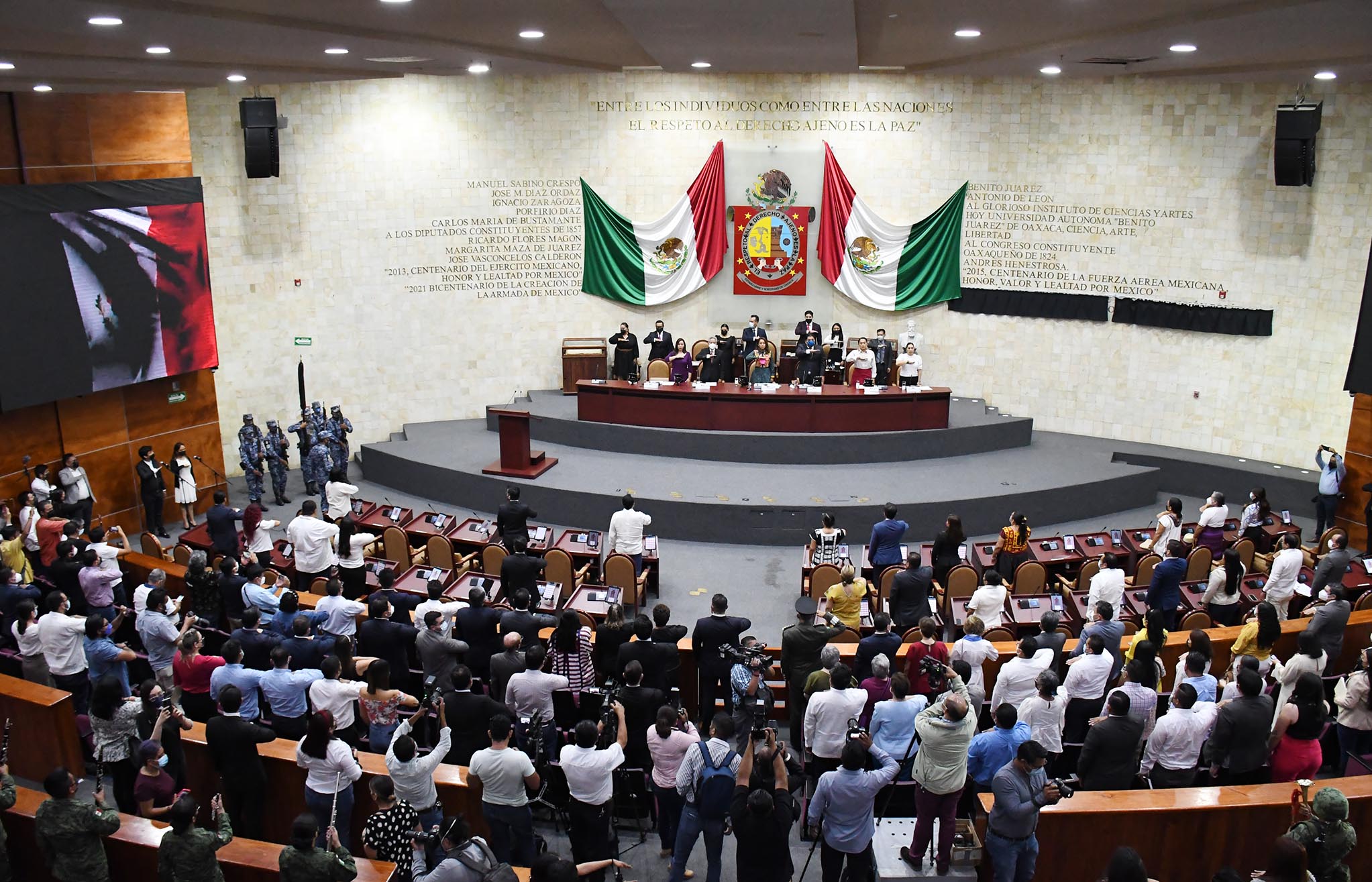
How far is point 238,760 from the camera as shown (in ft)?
20.9

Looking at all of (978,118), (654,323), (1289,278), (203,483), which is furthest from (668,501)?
(1289,278)

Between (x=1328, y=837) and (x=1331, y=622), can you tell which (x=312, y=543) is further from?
(x=1331, y=622)

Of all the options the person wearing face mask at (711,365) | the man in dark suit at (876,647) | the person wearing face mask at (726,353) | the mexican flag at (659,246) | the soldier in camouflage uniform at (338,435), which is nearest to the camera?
the man in dark suit at (876,647)

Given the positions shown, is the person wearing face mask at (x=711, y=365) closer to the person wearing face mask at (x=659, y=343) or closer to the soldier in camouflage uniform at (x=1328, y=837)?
the person wearing face mask at (x=659, y=343)

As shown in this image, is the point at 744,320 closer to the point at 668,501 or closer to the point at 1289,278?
the point at 668,501

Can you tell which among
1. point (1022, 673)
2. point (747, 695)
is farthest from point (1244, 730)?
point (747, 695)

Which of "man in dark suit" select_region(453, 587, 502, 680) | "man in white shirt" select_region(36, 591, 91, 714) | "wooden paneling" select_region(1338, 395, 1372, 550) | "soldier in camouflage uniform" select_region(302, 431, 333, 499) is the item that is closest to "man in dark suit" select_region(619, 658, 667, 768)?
"man in dark suit" select_region(453, 587, 502, 680)

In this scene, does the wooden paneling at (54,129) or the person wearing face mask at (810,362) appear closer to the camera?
the wooden paneling at (54,129)

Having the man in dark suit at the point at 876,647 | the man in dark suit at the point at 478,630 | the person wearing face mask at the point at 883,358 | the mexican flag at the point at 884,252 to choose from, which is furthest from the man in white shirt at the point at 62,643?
the mexican flag at the point at 884,252

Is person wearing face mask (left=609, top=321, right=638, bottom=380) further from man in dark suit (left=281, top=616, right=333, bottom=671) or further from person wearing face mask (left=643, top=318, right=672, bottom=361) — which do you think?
man in dark suit (left=281, top=616, right=333, bottom=671)

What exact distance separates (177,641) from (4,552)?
3351 millimetres

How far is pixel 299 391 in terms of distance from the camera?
622 inches

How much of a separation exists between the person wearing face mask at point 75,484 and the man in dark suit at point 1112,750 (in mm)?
10824

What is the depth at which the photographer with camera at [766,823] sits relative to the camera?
5.53m
